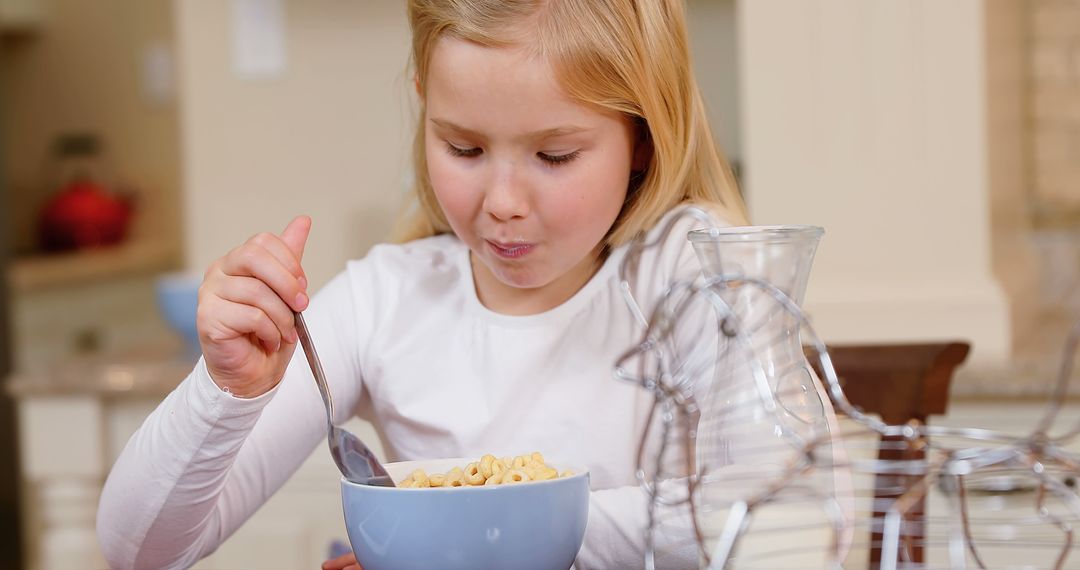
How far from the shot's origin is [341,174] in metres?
2.55

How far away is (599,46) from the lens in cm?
91

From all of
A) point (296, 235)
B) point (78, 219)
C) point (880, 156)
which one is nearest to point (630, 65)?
point (296, 235)

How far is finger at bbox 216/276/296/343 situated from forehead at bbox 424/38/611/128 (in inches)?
7.0

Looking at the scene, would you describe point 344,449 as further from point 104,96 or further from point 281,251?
point 104,96

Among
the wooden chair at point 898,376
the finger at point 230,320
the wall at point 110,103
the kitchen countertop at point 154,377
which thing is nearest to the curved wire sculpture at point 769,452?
the finger at point 230,320

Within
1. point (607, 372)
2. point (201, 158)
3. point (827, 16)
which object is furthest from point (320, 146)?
point (607, 372)

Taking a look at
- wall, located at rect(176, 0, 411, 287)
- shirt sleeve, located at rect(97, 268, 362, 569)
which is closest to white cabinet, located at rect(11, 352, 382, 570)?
wall, located at rect(176, 0, 411, 287)

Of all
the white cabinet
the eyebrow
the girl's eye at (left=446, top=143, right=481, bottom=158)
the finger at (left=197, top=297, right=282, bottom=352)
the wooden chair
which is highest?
the eyebrow

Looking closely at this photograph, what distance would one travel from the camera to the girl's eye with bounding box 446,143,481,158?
0.91m

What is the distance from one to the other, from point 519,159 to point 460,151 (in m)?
0.05

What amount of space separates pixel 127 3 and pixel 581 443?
11.1 feet

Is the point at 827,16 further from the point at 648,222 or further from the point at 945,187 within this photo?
the point at 648,222

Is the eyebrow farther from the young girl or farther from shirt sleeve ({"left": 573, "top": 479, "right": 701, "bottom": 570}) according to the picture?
shirt sleeve ({"left": 573, "top": 479, "right": 701, "bottom": 570})

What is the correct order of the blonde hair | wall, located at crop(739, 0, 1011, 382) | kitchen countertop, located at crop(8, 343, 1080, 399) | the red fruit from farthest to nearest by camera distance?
the red fruit < wall, located at crop(739, 0, 1011, 382) < kitchen countertop, located at crop(8, 343, 1080, 399) < the blonde hair
